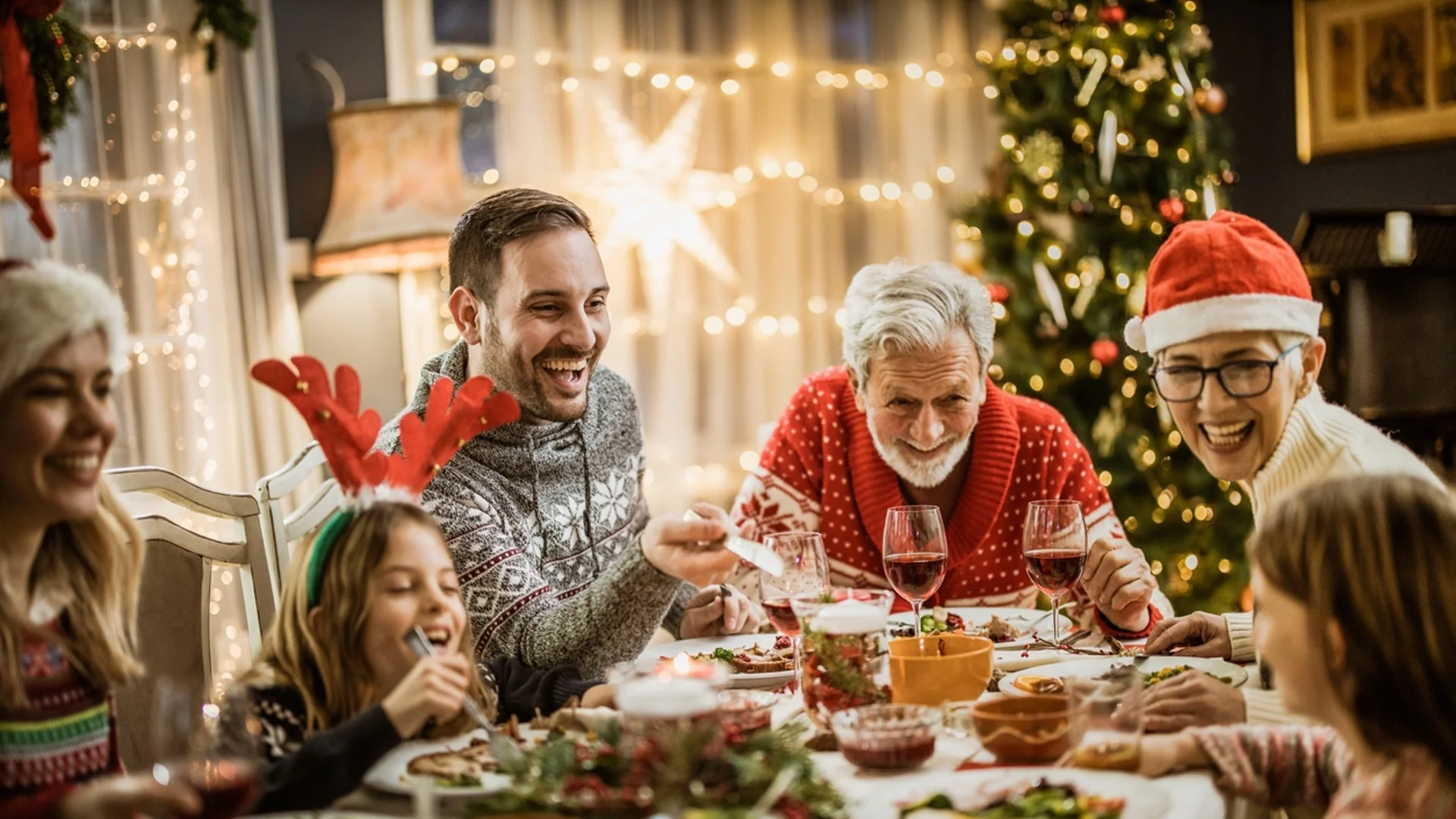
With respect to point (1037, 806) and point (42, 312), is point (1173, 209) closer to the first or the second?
point (1037, 806)

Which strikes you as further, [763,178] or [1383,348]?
[763,178]

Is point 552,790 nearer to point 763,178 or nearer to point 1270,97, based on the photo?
point 763,178

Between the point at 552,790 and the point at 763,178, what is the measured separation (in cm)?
467

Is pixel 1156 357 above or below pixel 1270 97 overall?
below

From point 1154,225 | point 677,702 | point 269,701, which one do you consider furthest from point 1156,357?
point 1154,225

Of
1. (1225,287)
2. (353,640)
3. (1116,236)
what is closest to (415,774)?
(353,640)

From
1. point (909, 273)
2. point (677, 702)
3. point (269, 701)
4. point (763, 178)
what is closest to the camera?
point (677, 702)

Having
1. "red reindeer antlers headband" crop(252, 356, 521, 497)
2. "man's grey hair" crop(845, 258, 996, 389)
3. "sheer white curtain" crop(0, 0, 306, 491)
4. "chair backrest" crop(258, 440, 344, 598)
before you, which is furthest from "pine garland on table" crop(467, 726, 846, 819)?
"sheer white curtain" crop(0, 0, 306, 491)

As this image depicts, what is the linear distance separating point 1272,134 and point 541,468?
5.22 meters

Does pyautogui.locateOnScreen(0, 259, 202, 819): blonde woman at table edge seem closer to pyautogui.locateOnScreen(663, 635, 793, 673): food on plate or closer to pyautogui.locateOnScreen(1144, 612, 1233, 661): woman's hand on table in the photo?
pyautogui.locateOnScreen(663, 635, 793, 673): food on plate

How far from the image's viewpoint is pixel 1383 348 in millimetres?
5188

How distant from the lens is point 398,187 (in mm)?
4477

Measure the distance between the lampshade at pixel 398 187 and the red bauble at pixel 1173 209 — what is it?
2622 millimetres

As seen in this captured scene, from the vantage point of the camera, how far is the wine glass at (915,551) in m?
2.15
